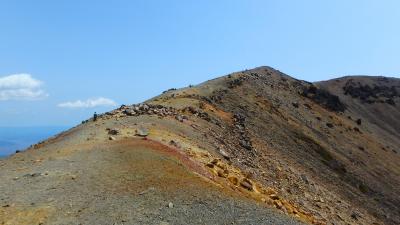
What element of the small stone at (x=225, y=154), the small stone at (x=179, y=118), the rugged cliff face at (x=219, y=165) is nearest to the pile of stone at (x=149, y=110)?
the rugged cliff face at (x=219, y=165)

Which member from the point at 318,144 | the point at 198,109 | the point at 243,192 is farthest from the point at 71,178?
the point at 318,144

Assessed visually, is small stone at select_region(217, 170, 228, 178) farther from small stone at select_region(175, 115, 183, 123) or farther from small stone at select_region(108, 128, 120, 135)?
small stone at select_region(175, 115, 183, 123)

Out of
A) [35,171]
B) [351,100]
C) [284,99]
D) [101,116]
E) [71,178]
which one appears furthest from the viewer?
[351,100]

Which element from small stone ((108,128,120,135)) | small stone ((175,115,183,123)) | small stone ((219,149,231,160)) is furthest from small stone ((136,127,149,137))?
small stone ((175,115,183,123))

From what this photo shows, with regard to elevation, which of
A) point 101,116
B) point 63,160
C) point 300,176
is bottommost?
point 300,176

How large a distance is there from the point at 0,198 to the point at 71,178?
3.13 metres

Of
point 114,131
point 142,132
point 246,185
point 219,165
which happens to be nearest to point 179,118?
point 142,132

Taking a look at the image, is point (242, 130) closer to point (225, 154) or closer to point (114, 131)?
point (225, 154)

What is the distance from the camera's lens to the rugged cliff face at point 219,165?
18625mm

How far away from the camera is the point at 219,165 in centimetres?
2816

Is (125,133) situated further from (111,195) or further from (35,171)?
(111,195)

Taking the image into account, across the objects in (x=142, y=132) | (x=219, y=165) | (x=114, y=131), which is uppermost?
(x=114, y=131)

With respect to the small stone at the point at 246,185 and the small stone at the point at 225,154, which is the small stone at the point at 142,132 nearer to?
the small stone at the point at 225,154

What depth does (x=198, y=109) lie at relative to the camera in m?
44.9
